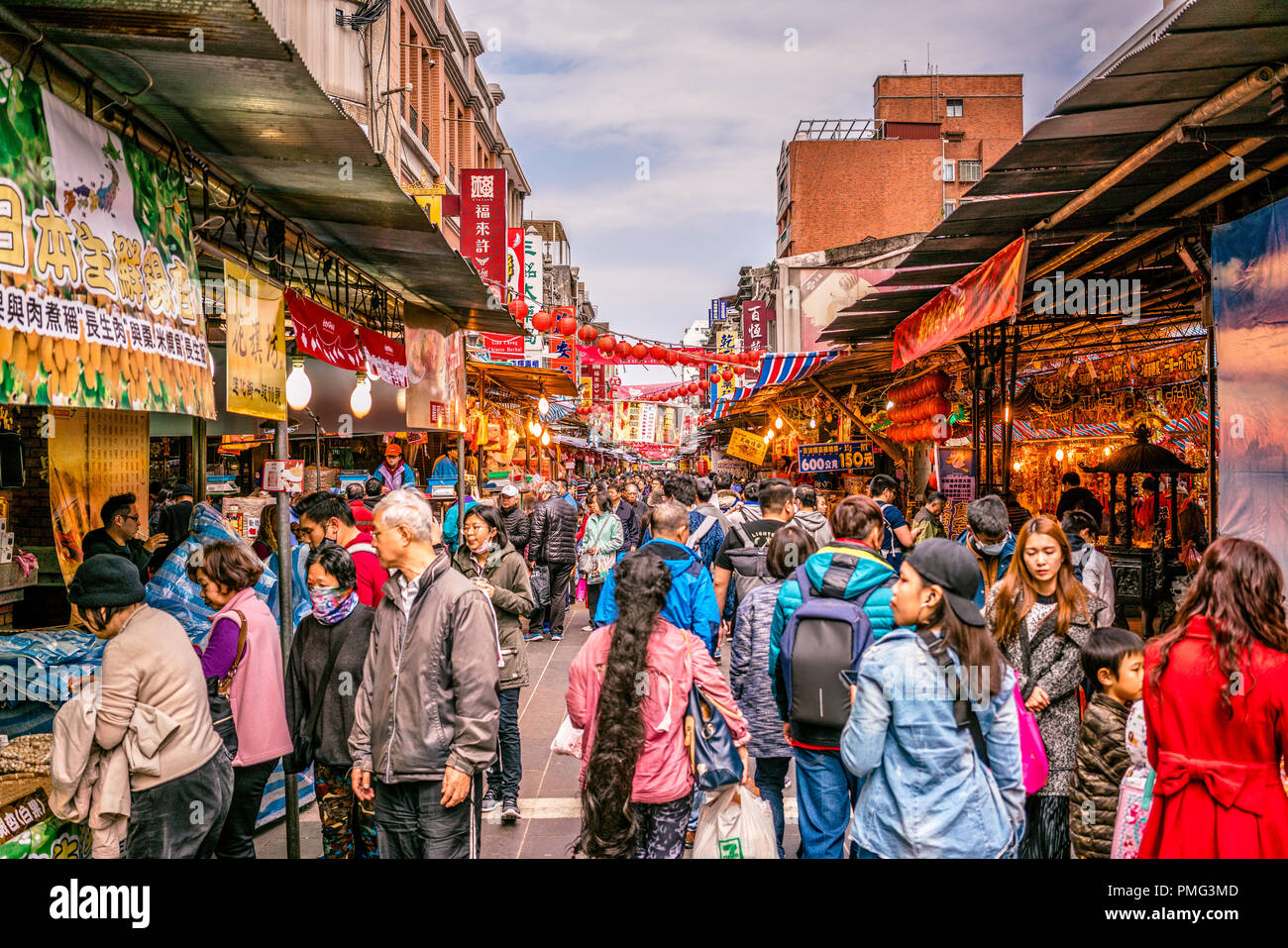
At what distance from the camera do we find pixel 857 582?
4020 mm

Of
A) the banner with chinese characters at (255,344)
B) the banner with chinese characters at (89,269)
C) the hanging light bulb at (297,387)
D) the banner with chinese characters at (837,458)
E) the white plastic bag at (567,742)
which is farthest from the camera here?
the banner with chinese characters at (837,458)

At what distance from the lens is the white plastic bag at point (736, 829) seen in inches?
139

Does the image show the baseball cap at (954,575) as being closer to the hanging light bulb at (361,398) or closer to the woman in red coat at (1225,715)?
the woman in red coat at (1225,715)

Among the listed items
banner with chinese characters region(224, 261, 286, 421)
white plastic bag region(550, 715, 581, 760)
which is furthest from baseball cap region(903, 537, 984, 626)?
banner with chinese characters region(224, 261, 286, 421)

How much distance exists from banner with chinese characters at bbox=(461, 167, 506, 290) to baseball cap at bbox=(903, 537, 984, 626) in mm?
15518

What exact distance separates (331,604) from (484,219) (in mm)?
15160

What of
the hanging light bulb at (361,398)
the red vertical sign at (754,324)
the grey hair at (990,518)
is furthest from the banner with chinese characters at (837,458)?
the red vertical sign at (754,324)

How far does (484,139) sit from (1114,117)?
28.2 metres

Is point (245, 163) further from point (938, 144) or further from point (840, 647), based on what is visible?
point (938, 144)

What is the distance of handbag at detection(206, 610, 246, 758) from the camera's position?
410cm

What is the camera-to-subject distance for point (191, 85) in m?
3.80

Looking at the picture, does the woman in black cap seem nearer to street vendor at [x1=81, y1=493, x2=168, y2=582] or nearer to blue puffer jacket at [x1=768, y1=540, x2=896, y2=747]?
blue puffer jacket at [x1=768, y1=540, x2=896, y2=747]

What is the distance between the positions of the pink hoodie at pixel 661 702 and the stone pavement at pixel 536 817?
165 cm

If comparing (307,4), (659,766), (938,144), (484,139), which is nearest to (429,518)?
(659,766)
